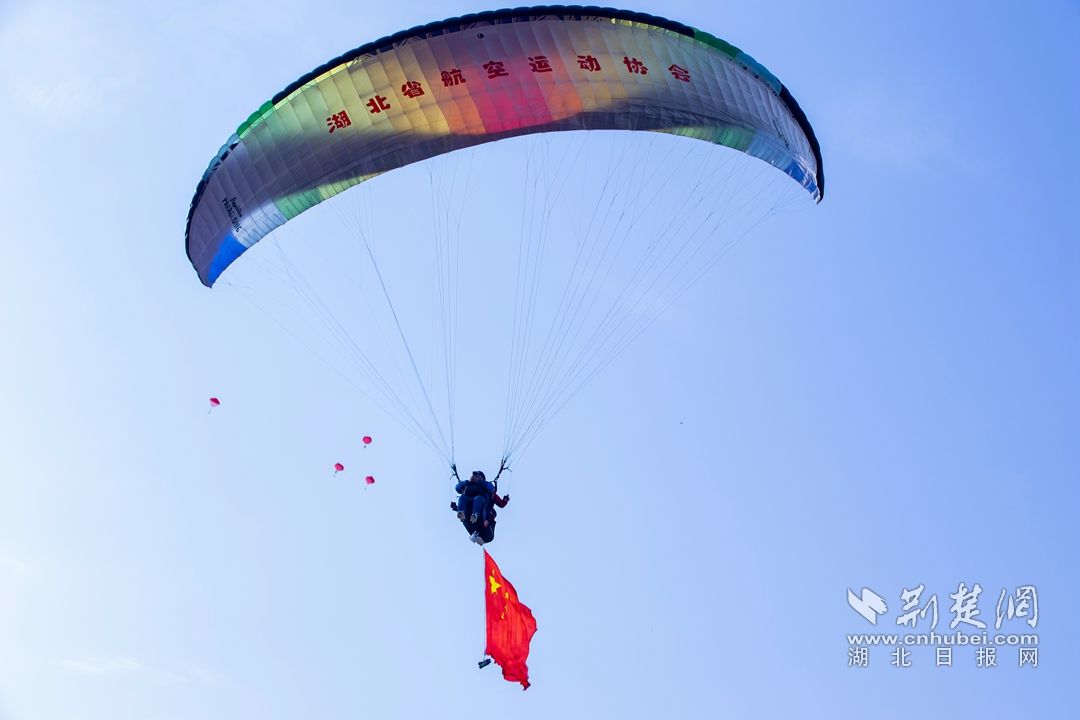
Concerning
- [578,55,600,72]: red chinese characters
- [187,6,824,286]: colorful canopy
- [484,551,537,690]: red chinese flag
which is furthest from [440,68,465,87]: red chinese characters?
[484,551,537,690]: red chinese flag

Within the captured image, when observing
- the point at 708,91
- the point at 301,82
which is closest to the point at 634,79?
the point at 708,91

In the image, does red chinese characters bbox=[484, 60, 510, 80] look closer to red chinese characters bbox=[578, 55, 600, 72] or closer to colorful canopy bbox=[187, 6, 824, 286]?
colorful canopy bbox=[187, 6, 824, 286]

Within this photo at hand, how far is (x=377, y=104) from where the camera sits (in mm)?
16562

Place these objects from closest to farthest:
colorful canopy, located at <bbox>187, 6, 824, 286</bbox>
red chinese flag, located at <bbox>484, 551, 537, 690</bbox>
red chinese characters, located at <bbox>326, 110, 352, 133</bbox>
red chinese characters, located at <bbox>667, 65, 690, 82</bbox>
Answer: colorful canopy, located at <bbox>187, 6, 824, 286</bbox>
red chinese characters, located at <bbox>326, 110, 352, 133</bbox>
red chinese characters, located at <bbox>667, 65, 690, 82</bbox>
red chinese flag, located at <bbox>484, 551, 537, 690</bbox>

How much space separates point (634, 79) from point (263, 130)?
566cm

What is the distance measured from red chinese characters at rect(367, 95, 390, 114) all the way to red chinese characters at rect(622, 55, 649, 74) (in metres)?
3.60

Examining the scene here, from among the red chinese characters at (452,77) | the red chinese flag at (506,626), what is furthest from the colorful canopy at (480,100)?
the red chinese flag at (506,626)

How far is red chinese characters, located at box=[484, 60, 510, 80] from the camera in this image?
1642 centimetres

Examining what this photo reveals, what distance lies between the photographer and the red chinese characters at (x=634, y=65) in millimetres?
16688

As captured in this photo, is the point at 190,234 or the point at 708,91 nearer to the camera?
the point at 708,91

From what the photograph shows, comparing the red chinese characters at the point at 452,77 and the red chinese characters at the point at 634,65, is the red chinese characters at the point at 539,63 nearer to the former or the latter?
the red chinese characters at the point at 452,77

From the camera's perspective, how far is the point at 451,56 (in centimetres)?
1627

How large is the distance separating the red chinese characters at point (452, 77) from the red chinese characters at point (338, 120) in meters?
1.55

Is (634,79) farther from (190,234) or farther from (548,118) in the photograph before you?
(190,234)
